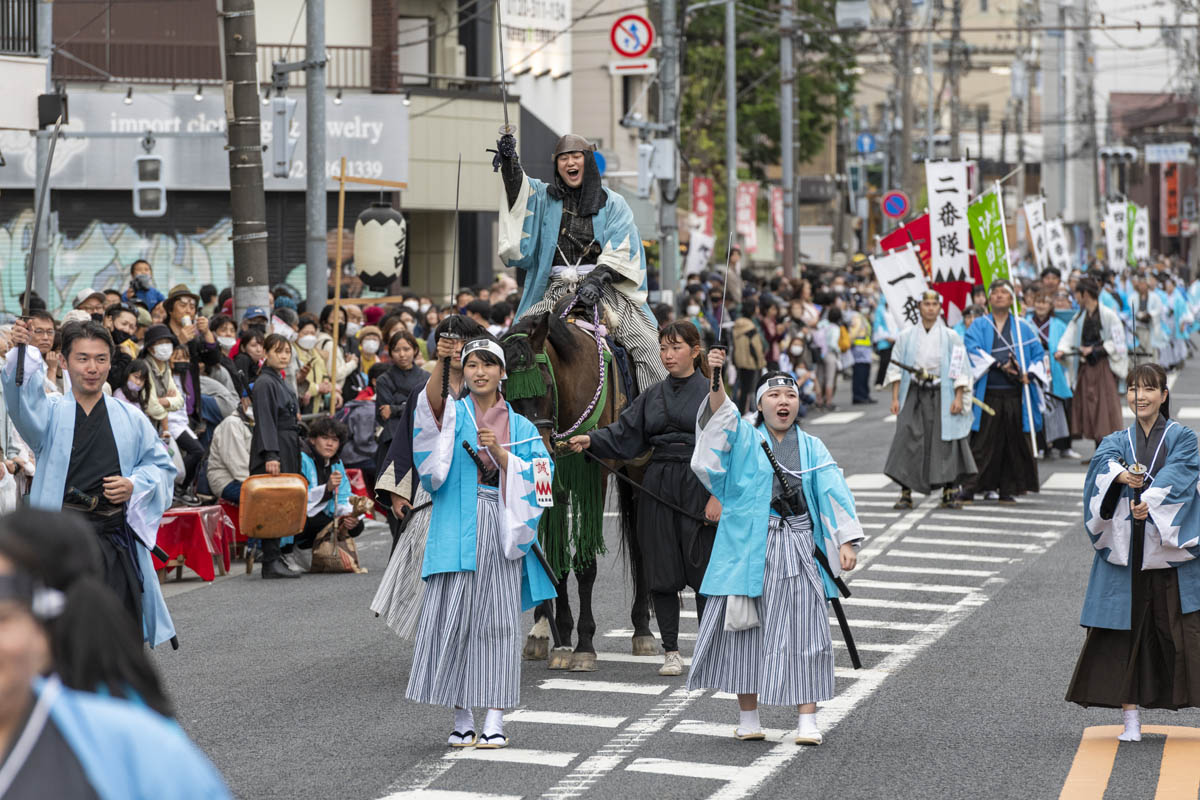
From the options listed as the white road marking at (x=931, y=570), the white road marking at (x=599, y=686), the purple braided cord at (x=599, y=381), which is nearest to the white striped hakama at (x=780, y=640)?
the white road marking at (x=599, y=686)

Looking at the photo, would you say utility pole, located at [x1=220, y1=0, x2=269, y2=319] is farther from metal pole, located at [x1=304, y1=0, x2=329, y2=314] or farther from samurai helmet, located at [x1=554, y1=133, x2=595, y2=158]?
samurai helmet, located at [x1=554, y1=133, x2=595, y2=158]

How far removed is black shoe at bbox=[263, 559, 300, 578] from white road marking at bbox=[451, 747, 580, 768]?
5.59 m

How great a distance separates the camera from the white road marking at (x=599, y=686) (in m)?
8.95

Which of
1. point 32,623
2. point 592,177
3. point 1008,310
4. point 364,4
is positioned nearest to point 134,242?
point 364,4

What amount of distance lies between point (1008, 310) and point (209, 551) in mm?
8228

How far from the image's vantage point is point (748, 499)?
25.9ft

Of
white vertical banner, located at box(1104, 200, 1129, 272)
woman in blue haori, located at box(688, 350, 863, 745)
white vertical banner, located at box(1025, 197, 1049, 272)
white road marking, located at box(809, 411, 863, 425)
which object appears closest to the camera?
woman in blue haori, located at box(688, 350, 863, 745)

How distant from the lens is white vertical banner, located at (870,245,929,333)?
19.0 m

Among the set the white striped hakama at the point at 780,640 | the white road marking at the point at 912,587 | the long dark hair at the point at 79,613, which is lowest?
the white road marking at the point at 912,587

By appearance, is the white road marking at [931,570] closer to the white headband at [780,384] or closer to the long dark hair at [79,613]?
the white headband at [780,384]

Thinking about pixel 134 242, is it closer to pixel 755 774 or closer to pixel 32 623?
pixel 755 774

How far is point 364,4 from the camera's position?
96.5 ft

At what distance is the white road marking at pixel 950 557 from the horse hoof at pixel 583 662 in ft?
15.7

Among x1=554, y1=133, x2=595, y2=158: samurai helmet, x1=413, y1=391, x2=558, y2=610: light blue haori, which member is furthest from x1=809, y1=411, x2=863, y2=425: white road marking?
x1=413, y1=391, x2=558, y2=610: light blue haori
